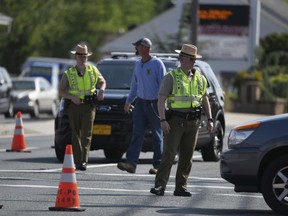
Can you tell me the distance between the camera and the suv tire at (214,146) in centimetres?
1856

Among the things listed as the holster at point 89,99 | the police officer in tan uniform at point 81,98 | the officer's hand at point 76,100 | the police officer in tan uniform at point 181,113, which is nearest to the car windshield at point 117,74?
the police officer in tan uniform at point 81,98

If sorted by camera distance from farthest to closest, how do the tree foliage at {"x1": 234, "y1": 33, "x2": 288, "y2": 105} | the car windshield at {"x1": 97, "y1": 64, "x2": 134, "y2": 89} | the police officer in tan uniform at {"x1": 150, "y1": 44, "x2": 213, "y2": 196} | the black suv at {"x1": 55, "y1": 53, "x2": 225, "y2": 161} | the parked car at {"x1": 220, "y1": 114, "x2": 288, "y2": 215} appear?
the tree foliage at {"x1": 234, "y1": 33, "x2": 288, "y2": 105}, the car windshield at {"x1": 97, "y1": 64, "x2": 134, "y2": 89}, the black suv at {"x1": 55, "y1": 53, "x2": 225, "y2": 161}, the police officer in tan uniform at {"x1": 150, "y1": 44, "x2": 213, "y2": 196}, the parked car at {"x1": 220, "y1": 114, "x2": 288, "y2": 215}

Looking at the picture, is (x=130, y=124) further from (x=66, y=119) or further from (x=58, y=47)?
(x=58, y=47)

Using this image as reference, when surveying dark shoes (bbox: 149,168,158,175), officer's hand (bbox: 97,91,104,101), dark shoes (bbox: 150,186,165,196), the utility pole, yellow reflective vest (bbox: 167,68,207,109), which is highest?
the utility pole

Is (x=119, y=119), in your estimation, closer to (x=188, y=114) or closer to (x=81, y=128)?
(x=81, y=128)

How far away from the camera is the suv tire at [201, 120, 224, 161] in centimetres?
1856

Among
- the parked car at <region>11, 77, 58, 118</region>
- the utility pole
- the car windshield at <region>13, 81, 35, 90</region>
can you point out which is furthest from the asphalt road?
the car windshield at <region>13, 81, 35, 90</region>

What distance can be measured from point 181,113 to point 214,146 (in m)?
5.72

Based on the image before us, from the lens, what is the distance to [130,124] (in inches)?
680

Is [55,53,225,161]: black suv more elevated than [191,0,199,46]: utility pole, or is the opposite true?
[191,0,199,46]: utility pole

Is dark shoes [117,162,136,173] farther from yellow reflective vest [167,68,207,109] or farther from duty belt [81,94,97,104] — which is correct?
yellow reflective vest [167,68,207,109]

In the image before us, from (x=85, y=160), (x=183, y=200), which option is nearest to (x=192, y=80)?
(x=183, y=200)

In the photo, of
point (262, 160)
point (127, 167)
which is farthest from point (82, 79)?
point (262, 160)

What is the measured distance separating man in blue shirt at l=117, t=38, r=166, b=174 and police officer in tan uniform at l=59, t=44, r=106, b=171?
872 mm
